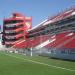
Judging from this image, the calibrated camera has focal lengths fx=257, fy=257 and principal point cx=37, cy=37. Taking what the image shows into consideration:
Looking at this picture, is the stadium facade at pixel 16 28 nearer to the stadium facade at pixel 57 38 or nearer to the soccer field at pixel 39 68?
the stadium facade at pixel 57 38

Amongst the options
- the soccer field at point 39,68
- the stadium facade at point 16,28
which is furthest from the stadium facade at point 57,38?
the soccer field at point 39,68

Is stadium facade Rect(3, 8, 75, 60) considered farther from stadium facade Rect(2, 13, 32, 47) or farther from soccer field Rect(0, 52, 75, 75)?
soccer field Rect(0, 52, 75, 75)

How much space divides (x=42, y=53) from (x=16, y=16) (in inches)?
2130

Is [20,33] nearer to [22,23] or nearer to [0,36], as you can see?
[22,23]

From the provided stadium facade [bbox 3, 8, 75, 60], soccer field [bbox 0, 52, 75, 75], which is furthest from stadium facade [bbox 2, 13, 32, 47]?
soccer field [bbox 0, 52, 75, 75]

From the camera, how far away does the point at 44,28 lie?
70500 mm

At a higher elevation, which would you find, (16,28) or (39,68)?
(16,28)

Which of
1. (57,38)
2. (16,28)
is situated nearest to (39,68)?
(57,38)

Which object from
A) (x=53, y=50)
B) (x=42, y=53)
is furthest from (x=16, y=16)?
(x=53, y=50)

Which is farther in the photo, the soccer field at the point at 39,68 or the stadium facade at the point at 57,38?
the stadium facade at the point at 57,38

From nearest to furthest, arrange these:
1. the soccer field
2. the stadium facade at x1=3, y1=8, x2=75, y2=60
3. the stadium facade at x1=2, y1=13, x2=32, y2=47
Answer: the soccer field
the stadium facade at x1=3, y1=8, x2=75, y2=60
the stadium facade at x1=2, y1=13, x2=32, y2=47

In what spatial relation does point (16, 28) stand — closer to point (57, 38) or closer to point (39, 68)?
point (57, 38)

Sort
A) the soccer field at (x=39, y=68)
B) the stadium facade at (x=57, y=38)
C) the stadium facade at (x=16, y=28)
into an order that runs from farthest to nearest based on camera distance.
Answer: the stadium facade at (x=16, y=28), the stadium facade at (x=57, y=38), the soccer field at (x=39, y=68)

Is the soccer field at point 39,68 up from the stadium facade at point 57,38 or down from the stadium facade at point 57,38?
down
